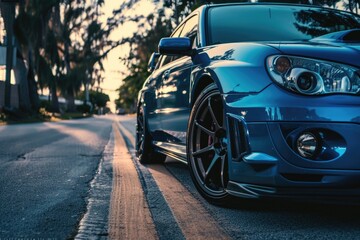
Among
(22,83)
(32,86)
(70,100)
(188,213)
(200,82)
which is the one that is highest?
(22,83)

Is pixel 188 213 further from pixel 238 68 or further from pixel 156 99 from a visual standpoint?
pixel 156 99

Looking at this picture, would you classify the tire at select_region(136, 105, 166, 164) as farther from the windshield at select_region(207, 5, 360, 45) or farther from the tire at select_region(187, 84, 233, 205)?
the tire at select_region(187, 84, 233, 205)

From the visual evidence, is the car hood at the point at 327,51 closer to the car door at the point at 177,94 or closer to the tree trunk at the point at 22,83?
the car door at the point at 177,94

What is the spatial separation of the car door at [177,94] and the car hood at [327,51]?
3.56 ft

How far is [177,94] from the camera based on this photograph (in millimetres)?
3971

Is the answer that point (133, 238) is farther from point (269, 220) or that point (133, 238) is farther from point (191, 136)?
point (191, 136)

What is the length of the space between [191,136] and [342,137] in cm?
124

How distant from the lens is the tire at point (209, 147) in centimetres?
293

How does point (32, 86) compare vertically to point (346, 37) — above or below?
above

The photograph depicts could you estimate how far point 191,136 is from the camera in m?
3.33

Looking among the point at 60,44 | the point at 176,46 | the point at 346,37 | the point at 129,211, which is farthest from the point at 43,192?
the point at 60,44

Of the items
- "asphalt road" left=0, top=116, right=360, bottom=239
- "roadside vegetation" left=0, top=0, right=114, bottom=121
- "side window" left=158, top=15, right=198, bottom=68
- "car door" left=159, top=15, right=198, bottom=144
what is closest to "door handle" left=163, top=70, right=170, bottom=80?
"car door" left=159, top=15, right=198, bottom=144

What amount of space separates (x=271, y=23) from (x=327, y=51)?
1387mm

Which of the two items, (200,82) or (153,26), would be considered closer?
(200,82)
